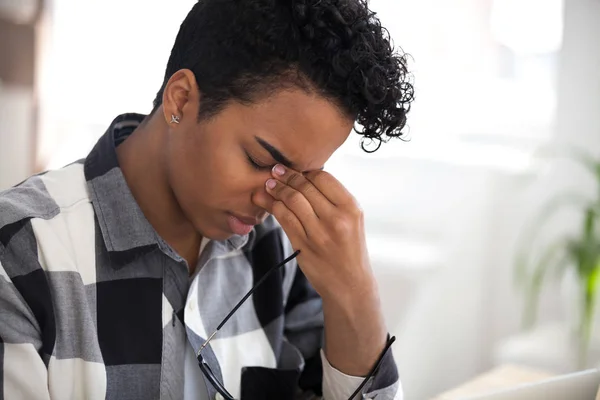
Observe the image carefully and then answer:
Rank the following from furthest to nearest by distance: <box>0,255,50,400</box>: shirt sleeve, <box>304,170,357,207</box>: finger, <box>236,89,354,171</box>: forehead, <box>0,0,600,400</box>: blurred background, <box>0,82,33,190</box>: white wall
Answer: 1. <box>0,82,33,190</box>: white wall
2. <box>0,0,600,400</box>: blurred background
3. <box>304,170,357,207</box>: finger
4. <box>236,89,354,171</box>: forehead
5. <box>0,255,50,400</box>: shirt sleeve

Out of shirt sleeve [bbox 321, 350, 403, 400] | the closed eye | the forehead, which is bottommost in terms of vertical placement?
shirt sleeve [bbox 321, 350, 403, 400]

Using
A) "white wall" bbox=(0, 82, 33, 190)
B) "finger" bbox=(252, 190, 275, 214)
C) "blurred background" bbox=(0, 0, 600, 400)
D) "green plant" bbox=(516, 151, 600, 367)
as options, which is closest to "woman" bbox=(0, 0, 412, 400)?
"finger" bbox=(252, 190, 275, 214)

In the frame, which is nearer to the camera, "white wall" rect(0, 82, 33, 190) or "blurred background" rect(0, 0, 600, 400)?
"blurred background" rect(0, 0, 600, 400)

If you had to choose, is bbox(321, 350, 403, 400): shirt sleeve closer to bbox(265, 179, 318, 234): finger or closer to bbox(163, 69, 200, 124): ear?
bbox(265, 179, 318, 234): finger

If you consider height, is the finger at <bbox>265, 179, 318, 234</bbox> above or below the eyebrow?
below

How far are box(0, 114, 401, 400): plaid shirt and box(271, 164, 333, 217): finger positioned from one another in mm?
188

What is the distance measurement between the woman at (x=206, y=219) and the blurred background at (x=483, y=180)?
4.43ft

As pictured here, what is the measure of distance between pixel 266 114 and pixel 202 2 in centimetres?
21

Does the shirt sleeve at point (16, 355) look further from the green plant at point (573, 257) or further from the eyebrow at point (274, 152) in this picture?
the green plant at point (573, 257)

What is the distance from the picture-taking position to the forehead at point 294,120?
1.05 meters

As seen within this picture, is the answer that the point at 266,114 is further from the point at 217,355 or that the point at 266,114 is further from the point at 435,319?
the point at 435,319

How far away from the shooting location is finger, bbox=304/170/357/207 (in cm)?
115

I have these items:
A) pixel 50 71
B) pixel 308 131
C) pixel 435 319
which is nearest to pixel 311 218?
pixel 308 131

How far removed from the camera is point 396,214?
9.90 ft
